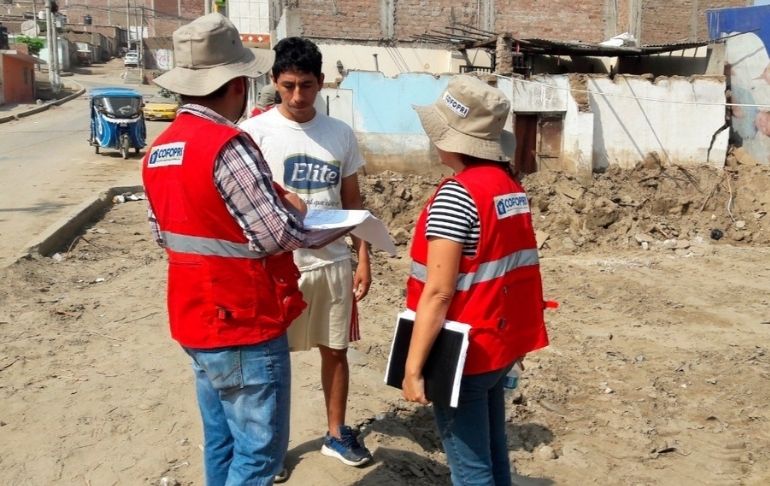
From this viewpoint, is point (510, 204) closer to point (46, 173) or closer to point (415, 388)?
point (415, 388)

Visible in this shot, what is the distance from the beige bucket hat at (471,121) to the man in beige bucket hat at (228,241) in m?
0.54

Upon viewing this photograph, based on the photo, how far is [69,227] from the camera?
8.39 meters

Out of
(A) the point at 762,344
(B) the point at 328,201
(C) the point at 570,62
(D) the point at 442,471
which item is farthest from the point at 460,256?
(C) the point at 570,62

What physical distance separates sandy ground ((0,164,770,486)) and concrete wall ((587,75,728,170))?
4.74 meters

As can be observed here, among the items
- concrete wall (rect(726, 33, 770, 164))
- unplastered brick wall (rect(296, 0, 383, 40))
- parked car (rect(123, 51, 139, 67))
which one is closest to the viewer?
concrete wall (rect(726, 33, 770, 164))

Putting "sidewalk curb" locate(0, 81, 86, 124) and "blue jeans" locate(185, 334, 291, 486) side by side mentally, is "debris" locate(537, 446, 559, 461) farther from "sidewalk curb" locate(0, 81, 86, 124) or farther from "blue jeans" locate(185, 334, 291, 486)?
"sidewalk curb" locate(0, 81, 86, 124)

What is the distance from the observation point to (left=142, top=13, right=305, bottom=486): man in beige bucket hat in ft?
7.38

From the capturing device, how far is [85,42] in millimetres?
60250

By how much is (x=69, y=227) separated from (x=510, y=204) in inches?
282

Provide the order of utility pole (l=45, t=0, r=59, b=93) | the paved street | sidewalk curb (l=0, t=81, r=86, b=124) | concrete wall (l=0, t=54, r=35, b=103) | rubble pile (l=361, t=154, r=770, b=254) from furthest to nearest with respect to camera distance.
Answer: utility pole (l=45, t=0, r=59, b=93)
concrete wall (l=0, t=54, r=35, b=103)
sidewalk curb (l=0, t=81, r=86, b=124)
rubble pile (l=361, t=154, r=770, b=254)
the paved street

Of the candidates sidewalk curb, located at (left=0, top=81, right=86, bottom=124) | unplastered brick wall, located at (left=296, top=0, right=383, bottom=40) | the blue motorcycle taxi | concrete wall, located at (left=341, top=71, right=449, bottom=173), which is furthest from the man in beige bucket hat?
sidewalk curb, located at (left=0, top=81, right=86, bottom=124)

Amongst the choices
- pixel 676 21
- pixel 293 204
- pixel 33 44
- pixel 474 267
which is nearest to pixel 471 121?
pixel 474 267

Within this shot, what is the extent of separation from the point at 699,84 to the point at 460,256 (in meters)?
12.3

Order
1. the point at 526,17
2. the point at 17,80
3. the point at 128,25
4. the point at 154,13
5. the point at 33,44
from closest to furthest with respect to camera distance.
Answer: the point at 526,17
the point at 17,80
the point at 33,44
the point at 128,25
the point at 154,13
